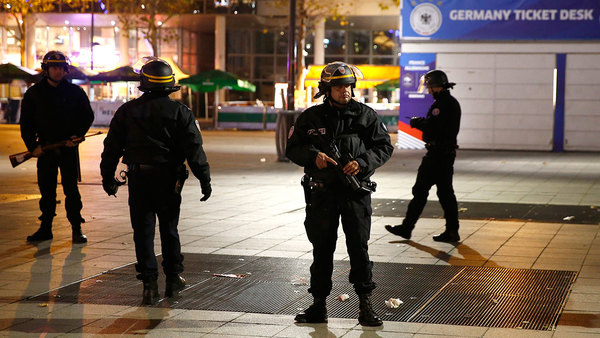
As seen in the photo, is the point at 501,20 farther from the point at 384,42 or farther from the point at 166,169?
the point at 384,42

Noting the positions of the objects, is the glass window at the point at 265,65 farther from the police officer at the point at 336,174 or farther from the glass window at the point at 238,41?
the police officer at the point at 336,174

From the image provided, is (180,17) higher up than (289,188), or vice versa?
(180,17)

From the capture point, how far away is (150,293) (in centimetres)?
664

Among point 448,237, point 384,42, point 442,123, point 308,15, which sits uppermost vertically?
point 308,15

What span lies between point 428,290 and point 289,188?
7815 mm

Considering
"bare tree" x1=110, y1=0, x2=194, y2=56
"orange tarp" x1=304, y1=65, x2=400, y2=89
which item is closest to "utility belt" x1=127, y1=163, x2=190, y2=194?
"orange tarp" x1=304, y1=65, x2=400, y2=89

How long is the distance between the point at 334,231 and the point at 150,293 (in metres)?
1.41

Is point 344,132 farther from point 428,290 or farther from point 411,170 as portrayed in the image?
point 411,170

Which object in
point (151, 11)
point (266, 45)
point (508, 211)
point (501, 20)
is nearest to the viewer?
point (508, 211)

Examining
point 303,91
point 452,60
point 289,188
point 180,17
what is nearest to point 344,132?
point 289,188

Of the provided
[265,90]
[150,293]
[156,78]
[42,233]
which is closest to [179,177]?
[156,78]

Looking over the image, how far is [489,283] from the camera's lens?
7457 mm

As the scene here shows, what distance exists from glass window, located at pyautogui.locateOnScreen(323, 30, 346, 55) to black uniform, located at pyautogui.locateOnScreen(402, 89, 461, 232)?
4592 cm

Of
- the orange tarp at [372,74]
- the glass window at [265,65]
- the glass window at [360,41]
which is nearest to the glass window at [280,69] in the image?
the glass window at [265,65]
